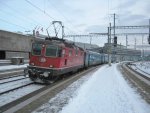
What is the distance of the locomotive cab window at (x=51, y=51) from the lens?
61.2 feet

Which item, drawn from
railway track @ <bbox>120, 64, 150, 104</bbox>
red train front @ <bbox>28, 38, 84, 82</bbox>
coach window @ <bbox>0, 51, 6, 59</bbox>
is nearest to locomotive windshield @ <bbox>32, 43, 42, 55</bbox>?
red train front @ <bbox>28, 38, 84, 82</bbox>

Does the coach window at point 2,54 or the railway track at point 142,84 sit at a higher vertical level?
the coach window at point 2,54

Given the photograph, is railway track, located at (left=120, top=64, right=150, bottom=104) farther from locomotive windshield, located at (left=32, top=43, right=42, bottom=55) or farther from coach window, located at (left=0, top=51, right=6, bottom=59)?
coach window, located at (left=0, top=51, right=6, bottom=59)

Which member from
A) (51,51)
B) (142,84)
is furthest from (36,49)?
(142,84)

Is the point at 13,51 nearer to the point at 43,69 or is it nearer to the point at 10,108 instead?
the point at 43,69

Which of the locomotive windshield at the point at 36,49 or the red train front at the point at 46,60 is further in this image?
the locomotive windshield at the point at 36,49

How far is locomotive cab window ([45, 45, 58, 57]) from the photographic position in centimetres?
1866

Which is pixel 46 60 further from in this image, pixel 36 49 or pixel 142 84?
pixel 142 84

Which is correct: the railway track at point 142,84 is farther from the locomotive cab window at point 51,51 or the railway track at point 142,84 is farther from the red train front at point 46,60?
the locomotive cab window at point 51,51

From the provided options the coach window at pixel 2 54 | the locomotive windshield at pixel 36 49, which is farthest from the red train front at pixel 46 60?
the coach window at pixel 2 54

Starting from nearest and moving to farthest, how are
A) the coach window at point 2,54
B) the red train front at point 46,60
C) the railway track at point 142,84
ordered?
the railway track at point 142,84 < the red train front at point 46,60 < the coach window at point 2,54

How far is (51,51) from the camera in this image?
738 inches

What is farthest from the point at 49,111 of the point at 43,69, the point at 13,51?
the point at 13,51

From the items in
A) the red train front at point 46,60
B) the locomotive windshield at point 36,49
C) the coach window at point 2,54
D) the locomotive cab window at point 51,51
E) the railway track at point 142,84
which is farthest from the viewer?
the coach window at point 2,54
